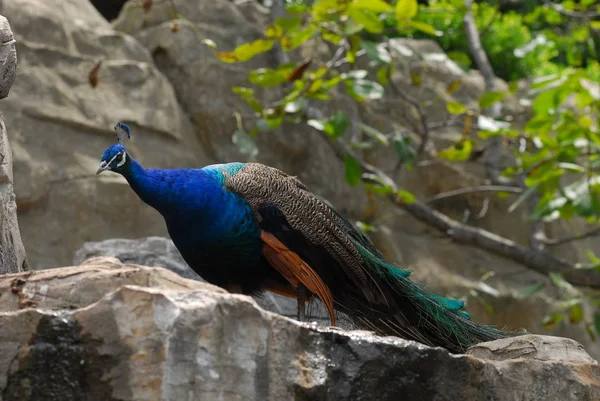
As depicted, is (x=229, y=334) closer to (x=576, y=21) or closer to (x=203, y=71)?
(x=203, y=71)

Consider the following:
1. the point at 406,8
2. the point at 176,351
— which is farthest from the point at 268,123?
the point at 176,351

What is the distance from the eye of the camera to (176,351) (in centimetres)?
213

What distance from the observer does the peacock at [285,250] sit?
3291mm

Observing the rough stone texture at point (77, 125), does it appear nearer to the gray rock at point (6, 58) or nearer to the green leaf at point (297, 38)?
the green leaf at point (297, 38)

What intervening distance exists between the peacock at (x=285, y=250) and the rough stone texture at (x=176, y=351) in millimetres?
843

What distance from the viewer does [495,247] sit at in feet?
19.5

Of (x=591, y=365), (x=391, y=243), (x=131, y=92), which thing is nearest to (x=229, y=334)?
(x=591, y=365)

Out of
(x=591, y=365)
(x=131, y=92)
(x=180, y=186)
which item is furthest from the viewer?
(x=131, y=92)

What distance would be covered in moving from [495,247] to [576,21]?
2627 millimetres

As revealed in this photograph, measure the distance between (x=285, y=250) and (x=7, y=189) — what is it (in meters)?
0.94

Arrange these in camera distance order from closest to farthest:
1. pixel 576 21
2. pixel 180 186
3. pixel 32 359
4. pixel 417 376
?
pixel 32 359 < pixel 417 376 < pixel 180 186 < pixel 576 21

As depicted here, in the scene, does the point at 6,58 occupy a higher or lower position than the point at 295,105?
higher

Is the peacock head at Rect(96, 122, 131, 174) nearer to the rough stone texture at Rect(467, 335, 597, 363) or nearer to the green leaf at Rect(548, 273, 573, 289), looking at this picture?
the rough stone texture at Rect(467, 335, 597, 363)

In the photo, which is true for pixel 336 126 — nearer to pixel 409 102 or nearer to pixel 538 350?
pixel 409 102
